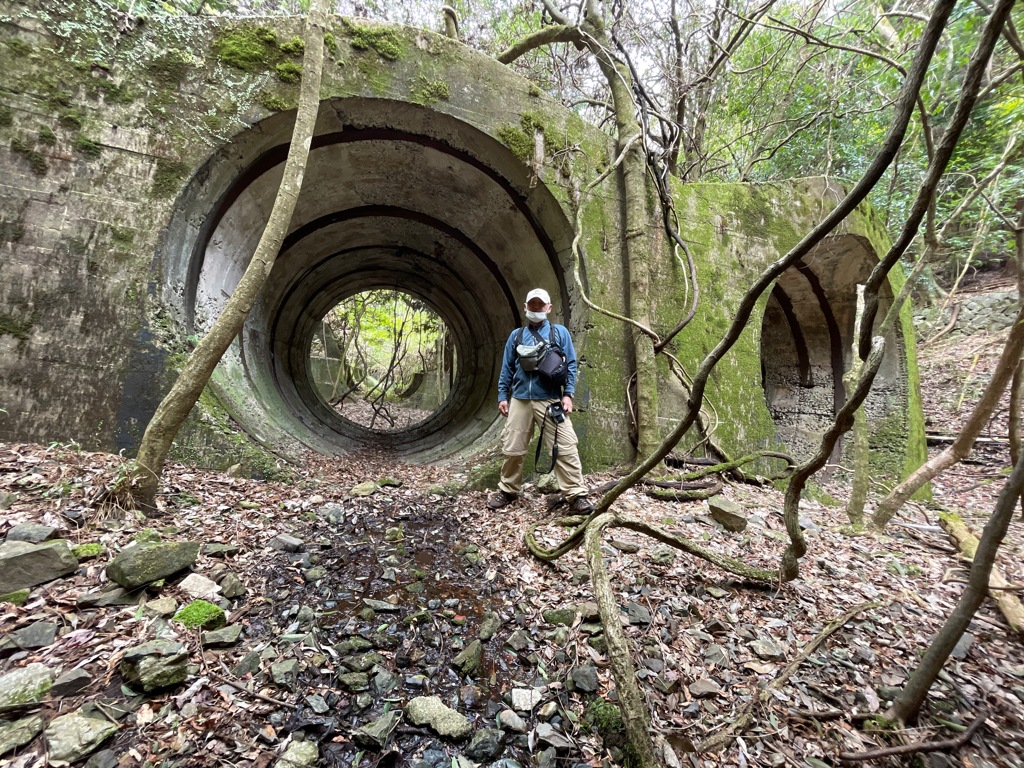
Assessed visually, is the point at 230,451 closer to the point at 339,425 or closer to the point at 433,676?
the point at 433,676

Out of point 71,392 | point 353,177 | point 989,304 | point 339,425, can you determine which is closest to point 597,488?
point 71,392

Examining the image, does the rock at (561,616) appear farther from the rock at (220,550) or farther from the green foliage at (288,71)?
the green foliage at (288,71)

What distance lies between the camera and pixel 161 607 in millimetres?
2105

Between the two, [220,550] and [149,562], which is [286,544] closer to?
[220,550]

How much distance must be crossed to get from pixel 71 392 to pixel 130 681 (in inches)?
123

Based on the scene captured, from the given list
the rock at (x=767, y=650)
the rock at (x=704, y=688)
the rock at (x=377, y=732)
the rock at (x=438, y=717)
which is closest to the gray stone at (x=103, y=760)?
the rock at (x=377, y=732)

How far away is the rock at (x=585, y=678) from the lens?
80.3 inches

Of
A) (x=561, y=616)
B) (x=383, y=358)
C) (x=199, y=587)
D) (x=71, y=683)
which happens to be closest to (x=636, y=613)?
(x=561, y=616)

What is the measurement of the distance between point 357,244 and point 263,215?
118 inches

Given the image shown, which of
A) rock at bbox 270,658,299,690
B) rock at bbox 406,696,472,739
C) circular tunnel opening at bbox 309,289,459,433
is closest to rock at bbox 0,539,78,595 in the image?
rock at bbox 270,658,299,690

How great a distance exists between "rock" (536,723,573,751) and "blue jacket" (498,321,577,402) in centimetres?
262

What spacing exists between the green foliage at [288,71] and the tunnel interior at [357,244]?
1.19 feet

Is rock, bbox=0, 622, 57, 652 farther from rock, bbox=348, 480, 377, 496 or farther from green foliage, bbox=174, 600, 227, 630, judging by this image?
rock, bbox=348, 480, 377, 496

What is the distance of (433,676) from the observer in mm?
2111
